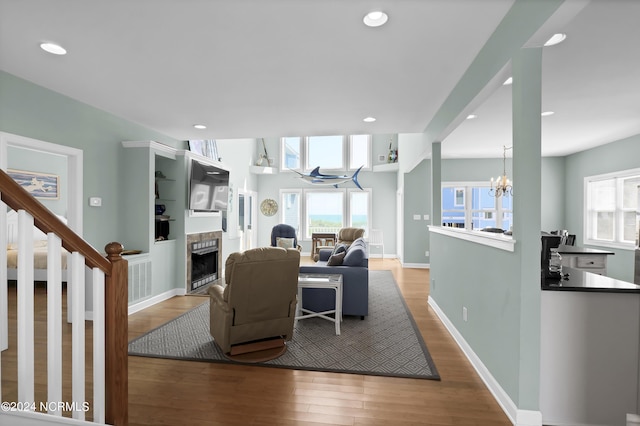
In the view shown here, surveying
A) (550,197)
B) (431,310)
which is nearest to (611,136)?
(550,197)

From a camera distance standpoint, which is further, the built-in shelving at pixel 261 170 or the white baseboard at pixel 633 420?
the built-in shelving at pixel 261 170

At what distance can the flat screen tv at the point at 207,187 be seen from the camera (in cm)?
518

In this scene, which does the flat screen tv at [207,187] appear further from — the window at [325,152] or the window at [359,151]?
the window at [359,151]

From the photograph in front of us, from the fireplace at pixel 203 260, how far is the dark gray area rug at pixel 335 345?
1265mm

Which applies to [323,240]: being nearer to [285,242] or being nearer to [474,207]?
[285,242]

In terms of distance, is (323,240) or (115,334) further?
(323,240)

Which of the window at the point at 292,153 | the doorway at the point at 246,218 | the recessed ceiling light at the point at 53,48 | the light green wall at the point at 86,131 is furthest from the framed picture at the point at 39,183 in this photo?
the window at the point at 292,153

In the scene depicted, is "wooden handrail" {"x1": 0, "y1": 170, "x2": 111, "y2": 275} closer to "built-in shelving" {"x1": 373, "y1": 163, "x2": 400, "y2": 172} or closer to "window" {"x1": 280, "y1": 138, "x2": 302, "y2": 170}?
"built-in shelving" {"x1": 373, "y1": 163, "x2": 400, "y2": 172}

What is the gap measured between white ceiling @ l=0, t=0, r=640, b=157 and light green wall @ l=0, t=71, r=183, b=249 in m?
0.16

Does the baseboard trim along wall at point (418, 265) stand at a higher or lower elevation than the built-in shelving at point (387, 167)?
lower

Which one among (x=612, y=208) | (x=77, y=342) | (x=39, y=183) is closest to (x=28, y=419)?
(x=77, y=342)

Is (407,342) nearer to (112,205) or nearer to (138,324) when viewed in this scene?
(138,324)

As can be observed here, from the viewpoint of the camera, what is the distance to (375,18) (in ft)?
6.98

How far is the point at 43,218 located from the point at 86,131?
3200 mm
